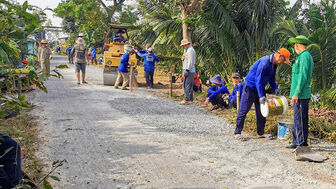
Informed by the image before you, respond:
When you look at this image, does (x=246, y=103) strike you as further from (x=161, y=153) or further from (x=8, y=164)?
(x=8, y=164)

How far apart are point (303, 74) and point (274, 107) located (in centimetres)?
83

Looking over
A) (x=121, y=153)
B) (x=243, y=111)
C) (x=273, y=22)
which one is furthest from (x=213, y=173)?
(x=273, y=22)

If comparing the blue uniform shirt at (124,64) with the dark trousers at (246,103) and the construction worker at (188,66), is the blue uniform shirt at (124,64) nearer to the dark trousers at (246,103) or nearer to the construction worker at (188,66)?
the construction worker at (188,66)

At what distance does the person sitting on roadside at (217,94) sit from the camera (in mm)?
9641

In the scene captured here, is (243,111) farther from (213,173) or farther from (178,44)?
(178,44)

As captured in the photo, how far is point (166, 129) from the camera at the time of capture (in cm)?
743

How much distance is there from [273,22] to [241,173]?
8.19 metres

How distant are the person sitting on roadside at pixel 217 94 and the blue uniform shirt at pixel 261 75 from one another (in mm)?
3055

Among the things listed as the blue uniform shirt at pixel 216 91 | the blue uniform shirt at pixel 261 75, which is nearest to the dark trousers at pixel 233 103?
the blue uniform shirt at pixel 216 91

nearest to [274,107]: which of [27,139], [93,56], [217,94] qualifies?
[217,94]

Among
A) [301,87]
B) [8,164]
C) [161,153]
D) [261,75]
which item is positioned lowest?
[161,153]

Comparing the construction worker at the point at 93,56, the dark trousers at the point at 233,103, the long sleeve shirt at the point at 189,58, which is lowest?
the dark trousers at the point at 233,103

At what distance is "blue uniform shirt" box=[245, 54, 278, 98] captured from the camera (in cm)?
622

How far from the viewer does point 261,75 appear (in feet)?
20.5
